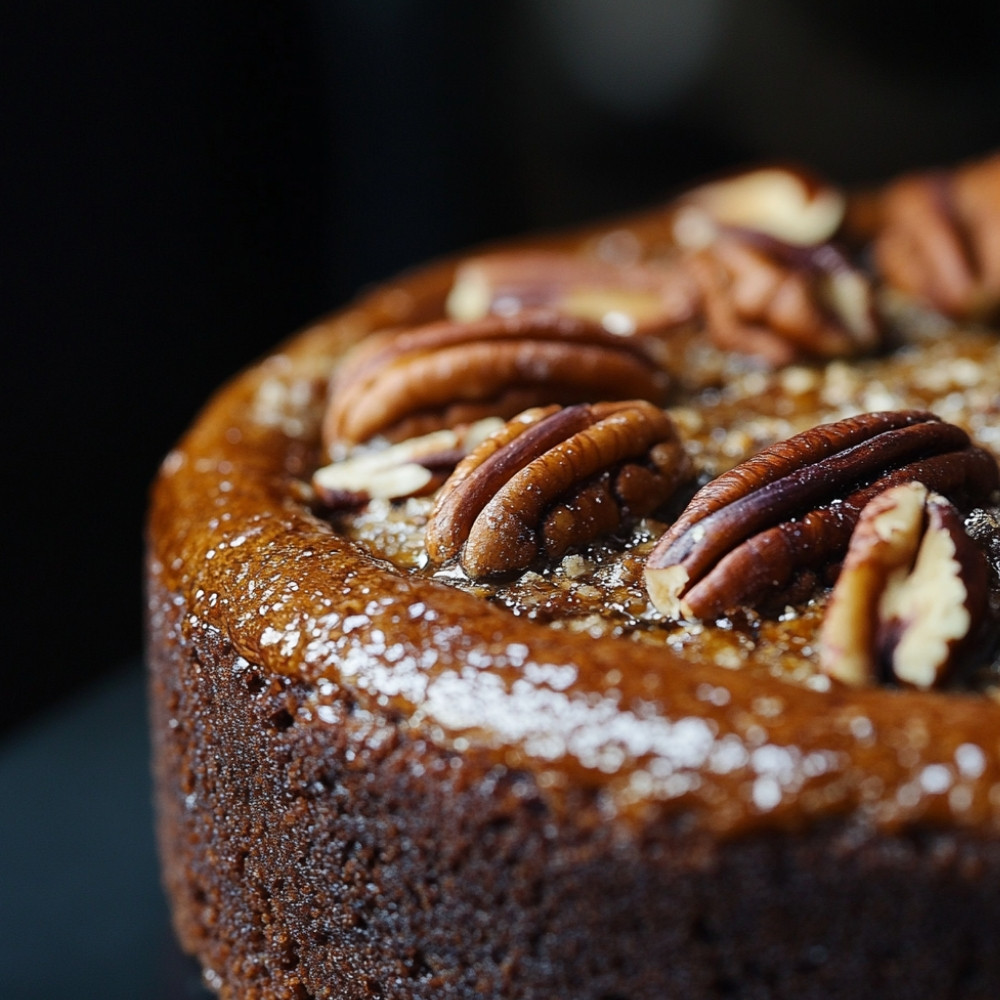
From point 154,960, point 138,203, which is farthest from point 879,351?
point 138,203

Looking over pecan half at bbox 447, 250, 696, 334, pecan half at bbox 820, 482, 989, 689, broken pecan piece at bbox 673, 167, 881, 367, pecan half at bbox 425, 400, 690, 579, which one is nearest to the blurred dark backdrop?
pecan half at bbox 447, 250, 696, 334

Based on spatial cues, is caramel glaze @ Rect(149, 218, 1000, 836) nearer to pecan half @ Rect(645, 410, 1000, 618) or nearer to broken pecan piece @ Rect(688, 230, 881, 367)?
pecan half @ Rect(645, 410, 1000, 618)

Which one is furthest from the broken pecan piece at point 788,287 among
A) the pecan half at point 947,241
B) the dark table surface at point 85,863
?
the dark table surface at point 85,863

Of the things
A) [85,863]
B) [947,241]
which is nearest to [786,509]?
[947,241]

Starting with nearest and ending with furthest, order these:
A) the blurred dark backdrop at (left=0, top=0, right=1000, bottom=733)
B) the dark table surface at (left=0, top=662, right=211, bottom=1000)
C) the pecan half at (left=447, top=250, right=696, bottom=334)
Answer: the dark table surface at (left=0, top=662, right=211, bottom=1000)
the pecan half at (left=447, top=250, right=696, bottom=334)
the blurred dark backdrop at (left=0, top=0, right=1000, bottom=733)

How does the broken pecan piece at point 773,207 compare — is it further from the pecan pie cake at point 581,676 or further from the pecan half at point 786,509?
the pecan half at point 786,509

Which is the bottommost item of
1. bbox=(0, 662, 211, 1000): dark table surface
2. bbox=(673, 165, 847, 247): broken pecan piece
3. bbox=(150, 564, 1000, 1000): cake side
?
bbox=(0, 662, 211, 1000): dark table surface

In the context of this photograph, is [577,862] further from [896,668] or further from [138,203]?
[138,203]
